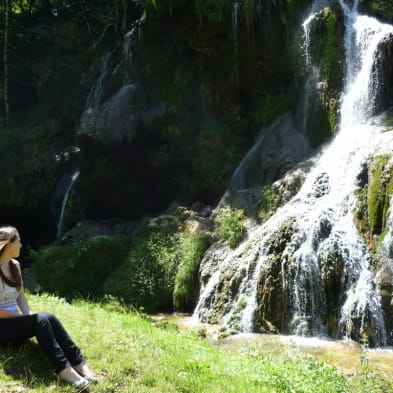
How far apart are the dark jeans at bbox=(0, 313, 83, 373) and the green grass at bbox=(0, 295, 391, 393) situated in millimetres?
164

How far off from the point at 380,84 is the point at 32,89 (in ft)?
69.3

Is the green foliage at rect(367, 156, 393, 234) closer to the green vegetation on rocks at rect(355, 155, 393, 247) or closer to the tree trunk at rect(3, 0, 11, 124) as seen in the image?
the green vegetation on rocks at rect(355, 155, 393, 247)

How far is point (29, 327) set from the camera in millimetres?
4348

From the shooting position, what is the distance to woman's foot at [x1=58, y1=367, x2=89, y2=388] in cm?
394

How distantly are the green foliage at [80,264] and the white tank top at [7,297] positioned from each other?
7.09 m

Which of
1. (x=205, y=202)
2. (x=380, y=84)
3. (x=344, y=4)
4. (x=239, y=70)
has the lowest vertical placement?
(x=205, y=202)

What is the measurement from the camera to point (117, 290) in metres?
11.3

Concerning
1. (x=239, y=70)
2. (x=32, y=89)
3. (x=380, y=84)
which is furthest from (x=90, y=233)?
(x=32, y=89)

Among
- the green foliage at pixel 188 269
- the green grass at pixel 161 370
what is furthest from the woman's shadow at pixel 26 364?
the green foliage at pixel 188 269

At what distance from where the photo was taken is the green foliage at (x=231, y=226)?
425 inches

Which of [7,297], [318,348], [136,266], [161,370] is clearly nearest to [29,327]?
[7,297]

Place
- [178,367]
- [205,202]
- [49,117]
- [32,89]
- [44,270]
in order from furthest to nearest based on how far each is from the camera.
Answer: [32,89] < [49,117] < [205,202] < [44,270] < [178,367]

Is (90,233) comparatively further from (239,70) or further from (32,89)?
(32,89)

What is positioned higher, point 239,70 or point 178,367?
point 239,70
